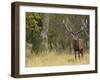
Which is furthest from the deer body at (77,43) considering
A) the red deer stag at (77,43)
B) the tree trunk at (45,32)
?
the tree trunk at (45,32)

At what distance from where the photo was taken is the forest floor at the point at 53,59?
2.13 metres

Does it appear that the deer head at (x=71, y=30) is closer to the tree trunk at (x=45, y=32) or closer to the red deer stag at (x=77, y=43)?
the red deer stag at (x=77, y=43)

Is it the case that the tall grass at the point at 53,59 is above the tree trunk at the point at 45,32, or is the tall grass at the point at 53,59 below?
below

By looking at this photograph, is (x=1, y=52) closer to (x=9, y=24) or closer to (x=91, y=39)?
(x=9, y=24)

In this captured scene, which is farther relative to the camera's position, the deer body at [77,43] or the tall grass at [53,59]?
the deer body at [77,43]

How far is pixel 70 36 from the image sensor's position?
7.53ft

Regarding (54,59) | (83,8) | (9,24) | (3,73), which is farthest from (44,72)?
(83,8)

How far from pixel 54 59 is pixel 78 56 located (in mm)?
255

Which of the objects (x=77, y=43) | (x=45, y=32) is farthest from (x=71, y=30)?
(x=45, y=32)

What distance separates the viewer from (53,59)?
2225 millimetres

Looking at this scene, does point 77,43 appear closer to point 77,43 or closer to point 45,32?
point 77,43

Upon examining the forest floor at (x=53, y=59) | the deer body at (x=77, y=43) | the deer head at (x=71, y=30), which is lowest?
the forest floor at (x=53, y=59)

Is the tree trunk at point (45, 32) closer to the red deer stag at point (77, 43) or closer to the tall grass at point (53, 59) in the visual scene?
the tall grass at point (53, 59)

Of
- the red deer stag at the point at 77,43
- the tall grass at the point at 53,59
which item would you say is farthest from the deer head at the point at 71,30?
the tall grass at the point at 53,59
